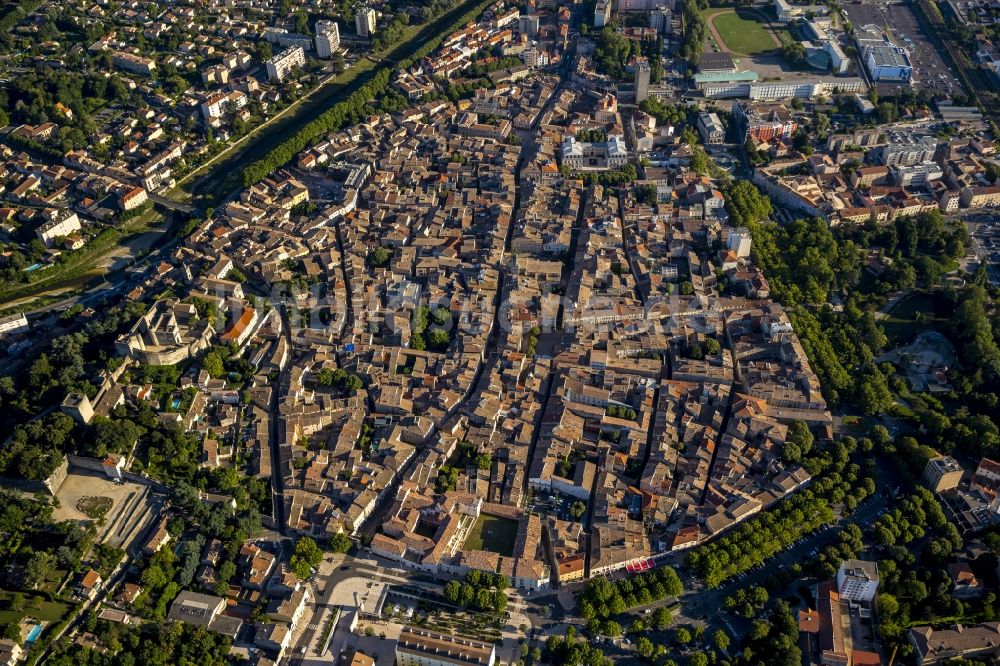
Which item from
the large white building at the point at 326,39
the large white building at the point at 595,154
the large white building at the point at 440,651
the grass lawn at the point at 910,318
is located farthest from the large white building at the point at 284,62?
the large white building at the point at 440,651

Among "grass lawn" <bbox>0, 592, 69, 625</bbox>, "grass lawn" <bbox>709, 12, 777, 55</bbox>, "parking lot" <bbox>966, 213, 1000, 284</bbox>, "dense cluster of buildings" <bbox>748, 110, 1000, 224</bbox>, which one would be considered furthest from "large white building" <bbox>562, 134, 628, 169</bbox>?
"grass lawn" <bbox>0, 592, 69, 625</bbox>

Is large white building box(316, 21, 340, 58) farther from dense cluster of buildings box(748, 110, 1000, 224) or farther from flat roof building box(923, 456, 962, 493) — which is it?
flat roof building box(923, 456, 962, 493)

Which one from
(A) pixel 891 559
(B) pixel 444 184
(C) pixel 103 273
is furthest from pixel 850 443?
(C) pixel 103 273

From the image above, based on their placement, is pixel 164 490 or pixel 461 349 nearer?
pixel 164 490

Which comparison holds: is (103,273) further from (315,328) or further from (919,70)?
(919,70)

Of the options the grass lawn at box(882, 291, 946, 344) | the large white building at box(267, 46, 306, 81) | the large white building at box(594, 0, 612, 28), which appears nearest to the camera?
the grass lawn at box(882, 291, 946, 344)

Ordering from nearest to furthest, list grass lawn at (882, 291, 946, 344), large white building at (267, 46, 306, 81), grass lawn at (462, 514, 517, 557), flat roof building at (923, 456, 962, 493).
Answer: grass lawn at (462, 514, 517, 557), flat roof building at (923, 456, 962, 493), grass lawn at (882, 291, 946, 344), large white building at (267, 46, 306, 81)
